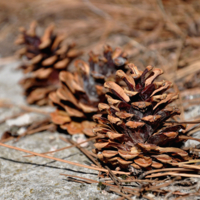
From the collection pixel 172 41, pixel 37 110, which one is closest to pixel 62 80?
pixel 37 110

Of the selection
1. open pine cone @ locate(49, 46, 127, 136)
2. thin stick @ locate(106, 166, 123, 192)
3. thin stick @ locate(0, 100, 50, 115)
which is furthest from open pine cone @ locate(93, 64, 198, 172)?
thin stick @ locate(0, 100, 50, 115)

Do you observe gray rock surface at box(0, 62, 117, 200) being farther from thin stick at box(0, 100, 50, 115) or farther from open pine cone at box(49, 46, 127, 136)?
thin stick at box(0, 100, 50, 115)

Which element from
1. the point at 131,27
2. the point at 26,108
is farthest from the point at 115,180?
the point at 131,27

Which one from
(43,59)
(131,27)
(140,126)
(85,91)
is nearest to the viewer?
(140,126)

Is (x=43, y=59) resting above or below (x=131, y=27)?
below

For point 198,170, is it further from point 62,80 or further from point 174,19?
point 174,19

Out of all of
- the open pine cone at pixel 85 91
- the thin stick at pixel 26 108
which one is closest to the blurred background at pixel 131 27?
the open pine cone at pixel 85 91

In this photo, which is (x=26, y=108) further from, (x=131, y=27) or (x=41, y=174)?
(x=131, y=27)
